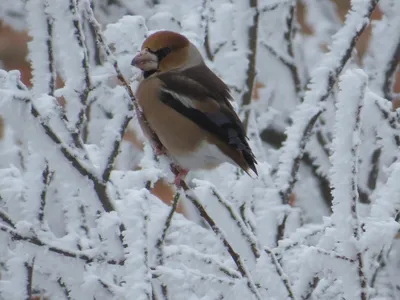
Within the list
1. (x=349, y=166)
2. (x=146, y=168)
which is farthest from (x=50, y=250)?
(x=349, y=166)

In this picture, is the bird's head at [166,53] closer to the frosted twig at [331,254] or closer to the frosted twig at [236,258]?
the frosted twig at [236,258]

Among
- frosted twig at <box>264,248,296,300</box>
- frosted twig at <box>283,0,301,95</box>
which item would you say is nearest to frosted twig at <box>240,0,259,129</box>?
frosted twig at <box>283,0,301,95</box>

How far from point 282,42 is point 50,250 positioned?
6.87ft

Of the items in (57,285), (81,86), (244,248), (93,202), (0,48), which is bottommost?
(0,48)

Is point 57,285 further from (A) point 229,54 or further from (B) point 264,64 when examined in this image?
(B) point 264,64

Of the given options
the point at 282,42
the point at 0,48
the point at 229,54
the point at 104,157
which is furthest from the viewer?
the point at 0,48

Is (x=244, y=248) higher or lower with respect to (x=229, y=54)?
lower

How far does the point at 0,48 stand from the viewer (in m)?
8.57

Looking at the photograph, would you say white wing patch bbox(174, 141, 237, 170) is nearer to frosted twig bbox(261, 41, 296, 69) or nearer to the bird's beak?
the bird's beak

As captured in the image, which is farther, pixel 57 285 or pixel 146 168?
pixel 146 168

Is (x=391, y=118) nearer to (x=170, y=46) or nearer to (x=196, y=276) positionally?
(x=170, y=46)

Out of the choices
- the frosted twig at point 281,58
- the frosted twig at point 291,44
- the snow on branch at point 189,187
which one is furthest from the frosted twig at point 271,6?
the frosted twig at point 281,58

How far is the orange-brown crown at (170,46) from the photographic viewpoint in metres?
2.89

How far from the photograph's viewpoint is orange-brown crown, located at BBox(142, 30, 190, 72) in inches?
114
